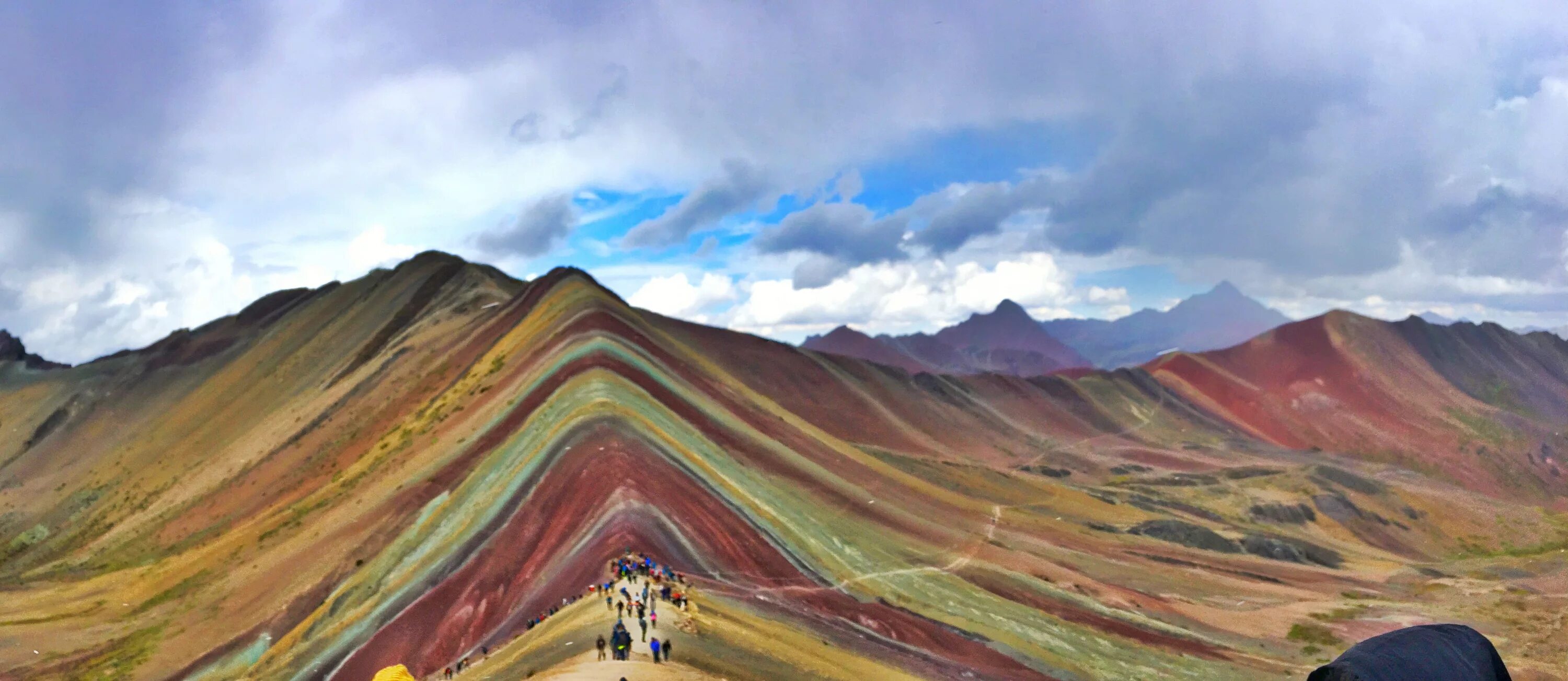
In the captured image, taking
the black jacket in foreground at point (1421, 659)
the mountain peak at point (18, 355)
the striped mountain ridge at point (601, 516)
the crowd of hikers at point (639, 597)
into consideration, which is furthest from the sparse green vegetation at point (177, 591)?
the mountain peak at point (18, 355)

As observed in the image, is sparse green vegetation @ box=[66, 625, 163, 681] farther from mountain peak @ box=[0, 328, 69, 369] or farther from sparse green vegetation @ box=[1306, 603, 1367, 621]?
mountain peak @ box=[0, 328, 69, 369]

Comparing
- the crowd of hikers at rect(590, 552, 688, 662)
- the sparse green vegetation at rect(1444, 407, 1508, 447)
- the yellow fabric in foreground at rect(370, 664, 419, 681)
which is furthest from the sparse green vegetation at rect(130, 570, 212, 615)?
the sparse green vegetation at rect(1444, 407, 1508, 447)

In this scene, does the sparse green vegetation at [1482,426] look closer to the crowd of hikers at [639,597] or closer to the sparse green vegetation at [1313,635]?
the sparse green vegetation at [1313,635]

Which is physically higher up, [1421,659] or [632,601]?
[1421,659]

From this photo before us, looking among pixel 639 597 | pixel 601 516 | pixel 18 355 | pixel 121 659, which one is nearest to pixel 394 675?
pixel 639 597

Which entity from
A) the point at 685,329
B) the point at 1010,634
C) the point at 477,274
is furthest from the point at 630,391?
the point at 477,274

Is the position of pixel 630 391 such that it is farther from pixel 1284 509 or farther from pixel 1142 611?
pixel 1284 509

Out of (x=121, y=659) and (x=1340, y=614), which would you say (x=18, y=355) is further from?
(x=1340, y=614)
